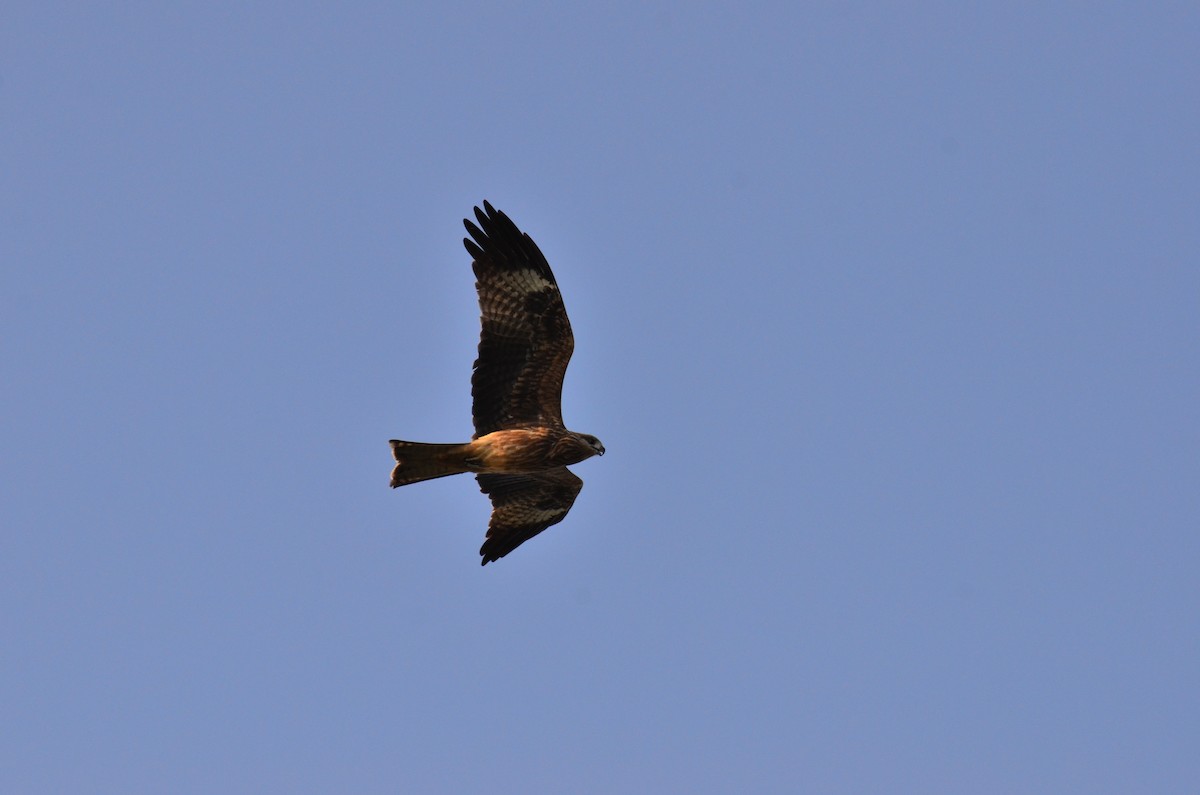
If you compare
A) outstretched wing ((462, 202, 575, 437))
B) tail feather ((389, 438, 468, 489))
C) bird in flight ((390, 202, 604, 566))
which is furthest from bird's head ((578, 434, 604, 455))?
tail feather ((389, 438, 468, 489))

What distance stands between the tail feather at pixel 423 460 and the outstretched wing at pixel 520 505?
168cm

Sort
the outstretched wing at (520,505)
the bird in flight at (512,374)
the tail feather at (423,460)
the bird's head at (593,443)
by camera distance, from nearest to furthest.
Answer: the tail feather at (423,460) < the bird in flight at (512,374) < the bird's head at (593,443) < the outstretched wing at (520,505)

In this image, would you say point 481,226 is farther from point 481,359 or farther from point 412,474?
point 412,474

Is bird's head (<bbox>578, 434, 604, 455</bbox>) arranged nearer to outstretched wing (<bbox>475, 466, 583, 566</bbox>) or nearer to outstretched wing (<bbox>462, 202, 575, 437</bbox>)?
outstretched wing (<bbox>462, 202, 575, 437</bbox>)

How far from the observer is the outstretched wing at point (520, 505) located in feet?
63.6

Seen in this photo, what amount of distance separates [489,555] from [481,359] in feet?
9.41

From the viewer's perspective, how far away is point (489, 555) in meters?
19.6

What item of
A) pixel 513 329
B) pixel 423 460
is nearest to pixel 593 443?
pixel 513 329

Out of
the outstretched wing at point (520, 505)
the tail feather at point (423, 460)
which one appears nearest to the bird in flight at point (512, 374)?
the tail feather at point (423, 460)

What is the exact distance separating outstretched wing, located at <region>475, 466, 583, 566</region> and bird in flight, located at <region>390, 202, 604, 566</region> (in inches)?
37.2

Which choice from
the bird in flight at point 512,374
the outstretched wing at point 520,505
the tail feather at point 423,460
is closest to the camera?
the tail feather at point 423,460

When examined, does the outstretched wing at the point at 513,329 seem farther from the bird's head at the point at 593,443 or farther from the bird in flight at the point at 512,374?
the bird's head at the point at 593,443

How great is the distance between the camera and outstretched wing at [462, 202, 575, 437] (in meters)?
17.7

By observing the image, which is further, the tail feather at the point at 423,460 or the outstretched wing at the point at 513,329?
the outstretched wing at the point at 513,329
